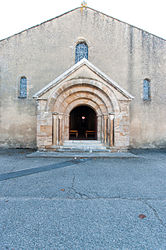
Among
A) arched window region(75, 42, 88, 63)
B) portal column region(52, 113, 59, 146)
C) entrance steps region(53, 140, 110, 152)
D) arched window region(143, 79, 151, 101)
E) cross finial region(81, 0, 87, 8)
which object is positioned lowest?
entrance steps region(53, 140, 110, 152)

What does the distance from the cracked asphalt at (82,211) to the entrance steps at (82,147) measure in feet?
8.70

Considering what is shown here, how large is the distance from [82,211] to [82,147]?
4510mm

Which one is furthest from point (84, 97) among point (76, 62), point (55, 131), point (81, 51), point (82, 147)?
point (81, 51)

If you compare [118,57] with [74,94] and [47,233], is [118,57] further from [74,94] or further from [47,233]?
[47,233]

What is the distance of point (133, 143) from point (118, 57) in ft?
21.3

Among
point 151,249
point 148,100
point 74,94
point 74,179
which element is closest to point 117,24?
point 148,100

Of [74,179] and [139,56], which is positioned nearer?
[74,179]

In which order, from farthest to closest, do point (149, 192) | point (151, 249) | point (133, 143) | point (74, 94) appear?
point (133, 143), point (74, 94), point (149, 192), point (151, 249)

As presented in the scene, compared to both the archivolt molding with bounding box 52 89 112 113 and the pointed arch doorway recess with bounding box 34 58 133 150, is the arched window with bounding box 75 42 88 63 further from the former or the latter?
the archivolt molding with bounding box 52 89 112 113

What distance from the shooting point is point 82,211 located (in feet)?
6.82

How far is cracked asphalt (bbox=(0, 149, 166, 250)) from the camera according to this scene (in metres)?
1.52

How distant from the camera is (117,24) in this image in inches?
350

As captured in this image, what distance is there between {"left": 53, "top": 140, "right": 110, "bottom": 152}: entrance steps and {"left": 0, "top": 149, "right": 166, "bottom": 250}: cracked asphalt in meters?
2.65

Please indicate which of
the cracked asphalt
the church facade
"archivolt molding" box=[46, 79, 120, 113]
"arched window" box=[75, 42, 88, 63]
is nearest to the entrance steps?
"archivolt molding" box=[46, 79, 120, 113]
